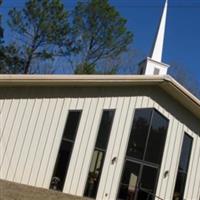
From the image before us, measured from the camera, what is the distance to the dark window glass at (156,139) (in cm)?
1848

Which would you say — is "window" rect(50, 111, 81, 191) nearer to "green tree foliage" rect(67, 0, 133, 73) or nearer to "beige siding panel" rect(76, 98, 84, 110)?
"beige siding panel" rect(76, 98, 84, 110)

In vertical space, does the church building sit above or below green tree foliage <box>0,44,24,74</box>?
below

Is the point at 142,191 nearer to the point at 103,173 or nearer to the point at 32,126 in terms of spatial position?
the point at 103,173

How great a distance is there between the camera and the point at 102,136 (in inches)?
692

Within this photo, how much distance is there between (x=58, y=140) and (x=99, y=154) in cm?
162

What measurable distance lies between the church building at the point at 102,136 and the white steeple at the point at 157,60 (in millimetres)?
4733

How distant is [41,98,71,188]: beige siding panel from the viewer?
16656 mm

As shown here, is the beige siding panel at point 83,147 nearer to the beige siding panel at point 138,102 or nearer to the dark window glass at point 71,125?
the dark window glass at point 71,125

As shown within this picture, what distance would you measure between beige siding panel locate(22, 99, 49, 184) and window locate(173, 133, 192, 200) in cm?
578

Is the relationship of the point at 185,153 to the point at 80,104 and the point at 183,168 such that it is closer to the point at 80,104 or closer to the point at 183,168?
the point at 183,168

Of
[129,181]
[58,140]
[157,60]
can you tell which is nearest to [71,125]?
[58,140]

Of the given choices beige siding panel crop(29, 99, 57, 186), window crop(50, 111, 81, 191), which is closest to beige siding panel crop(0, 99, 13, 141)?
beige siding panel crop(29, 99, 57, 186)

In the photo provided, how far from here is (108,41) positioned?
34.2 m

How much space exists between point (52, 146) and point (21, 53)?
55.7 feet
